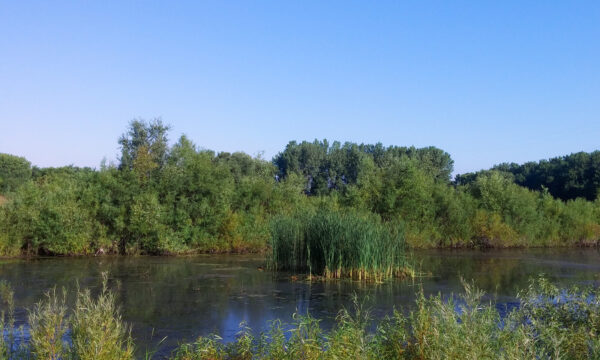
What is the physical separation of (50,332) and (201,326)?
13.2 feet

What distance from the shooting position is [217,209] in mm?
22812

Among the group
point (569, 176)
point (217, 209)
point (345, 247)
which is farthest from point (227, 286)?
point (569, 176)

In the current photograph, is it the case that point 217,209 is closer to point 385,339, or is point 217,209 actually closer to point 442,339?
point 385,339

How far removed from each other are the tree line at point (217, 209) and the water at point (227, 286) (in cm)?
142

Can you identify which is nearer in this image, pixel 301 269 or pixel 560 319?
pixel 560 319

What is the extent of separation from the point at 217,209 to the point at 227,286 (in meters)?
9.44

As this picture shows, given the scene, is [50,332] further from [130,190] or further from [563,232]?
[563,232]

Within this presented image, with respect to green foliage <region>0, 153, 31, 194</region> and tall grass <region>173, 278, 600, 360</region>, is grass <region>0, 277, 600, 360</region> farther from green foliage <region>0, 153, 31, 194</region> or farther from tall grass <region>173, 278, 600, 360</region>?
green foliage <region>0, 153, 31, 194</region>

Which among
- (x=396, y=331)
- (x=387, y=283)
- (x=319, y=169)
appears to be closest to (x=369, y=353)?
(x=396, y=331)

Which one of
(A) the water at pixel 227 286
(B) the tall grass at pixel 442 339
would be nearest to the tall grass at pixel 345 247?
(A) the water at pixel 227 286

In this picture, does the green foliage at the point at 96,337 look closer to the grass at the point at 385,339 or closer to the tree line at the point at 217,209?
the grass at the point at 385,339

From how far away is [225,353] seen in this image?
20.8 feet

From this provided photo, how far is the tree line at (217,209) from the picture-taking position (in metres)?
20.2

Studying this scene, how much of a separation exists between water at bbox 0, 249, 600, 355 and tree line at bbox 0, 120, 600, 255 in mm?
1415
